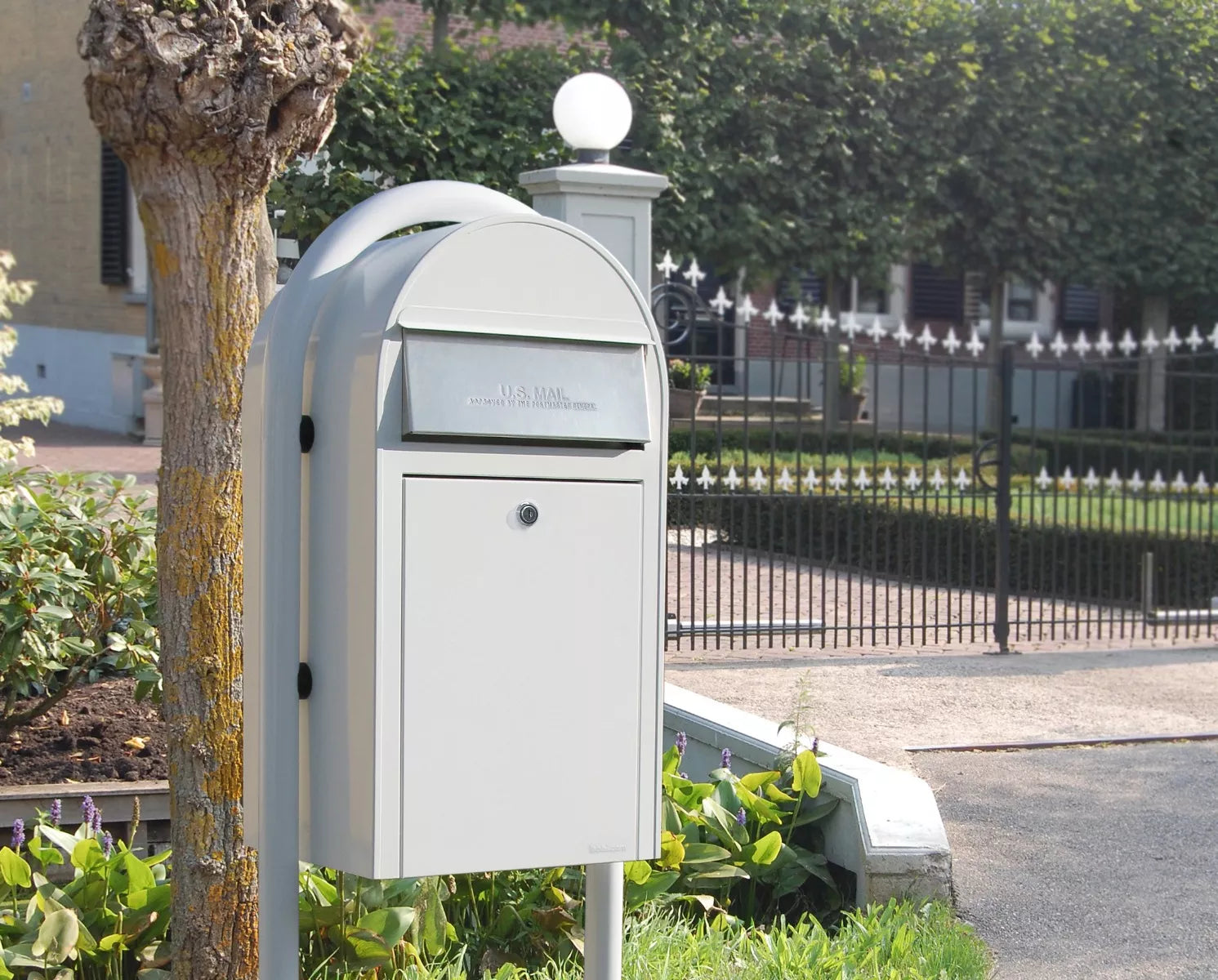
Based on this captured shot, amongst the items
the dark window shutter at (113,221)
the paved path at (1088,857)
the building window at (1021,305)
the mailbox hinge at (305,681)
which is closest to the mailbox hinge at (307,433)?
the mailbox hinge at (305,681)

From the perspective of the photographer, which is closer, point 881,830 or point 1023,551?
point 881,830

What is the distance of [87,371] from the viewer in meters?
19.5

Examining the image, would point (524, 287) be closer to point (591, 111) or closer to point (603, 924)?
point (603, 924)

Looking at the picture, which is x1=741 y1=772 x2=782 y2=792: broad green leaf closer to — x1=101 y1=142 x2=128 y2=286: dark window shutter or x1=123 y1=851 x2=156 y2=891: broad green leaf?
x1=123 y1=851 x2=156 y2=891: broad green leaf

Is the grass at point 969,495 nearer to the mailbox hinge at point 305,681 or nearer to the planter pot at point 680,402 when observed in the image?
the planter pot at point 680,402

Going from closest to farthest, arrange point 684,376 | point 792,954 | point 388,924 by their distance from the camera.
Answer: point 388,924, point 792,954, point 684,376

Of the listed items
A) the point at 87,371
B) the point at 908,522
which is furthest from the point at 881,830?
the point at 87,371

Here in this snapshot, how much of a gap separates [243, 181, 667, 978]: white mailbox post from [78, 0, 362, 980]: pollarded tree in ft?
1.86

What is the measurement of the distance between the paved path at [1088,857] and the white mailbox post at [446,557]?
6.45 feet

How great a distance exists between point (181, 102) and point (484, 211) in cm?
75

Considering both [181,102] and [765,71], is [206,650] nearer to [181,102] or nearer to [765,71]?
[181,102]

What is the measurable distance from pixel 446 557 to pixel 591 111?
366cm

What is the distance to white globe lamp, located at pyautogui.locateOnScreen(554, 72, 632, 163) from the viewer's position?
581cm

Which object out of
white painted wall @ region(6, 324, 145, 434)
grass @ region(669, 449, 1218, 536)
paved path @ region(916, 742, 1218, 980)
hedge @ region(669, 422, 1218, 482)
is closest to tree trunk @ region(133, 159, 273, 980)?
paved path @ region(916, 742, 1218, 980)
